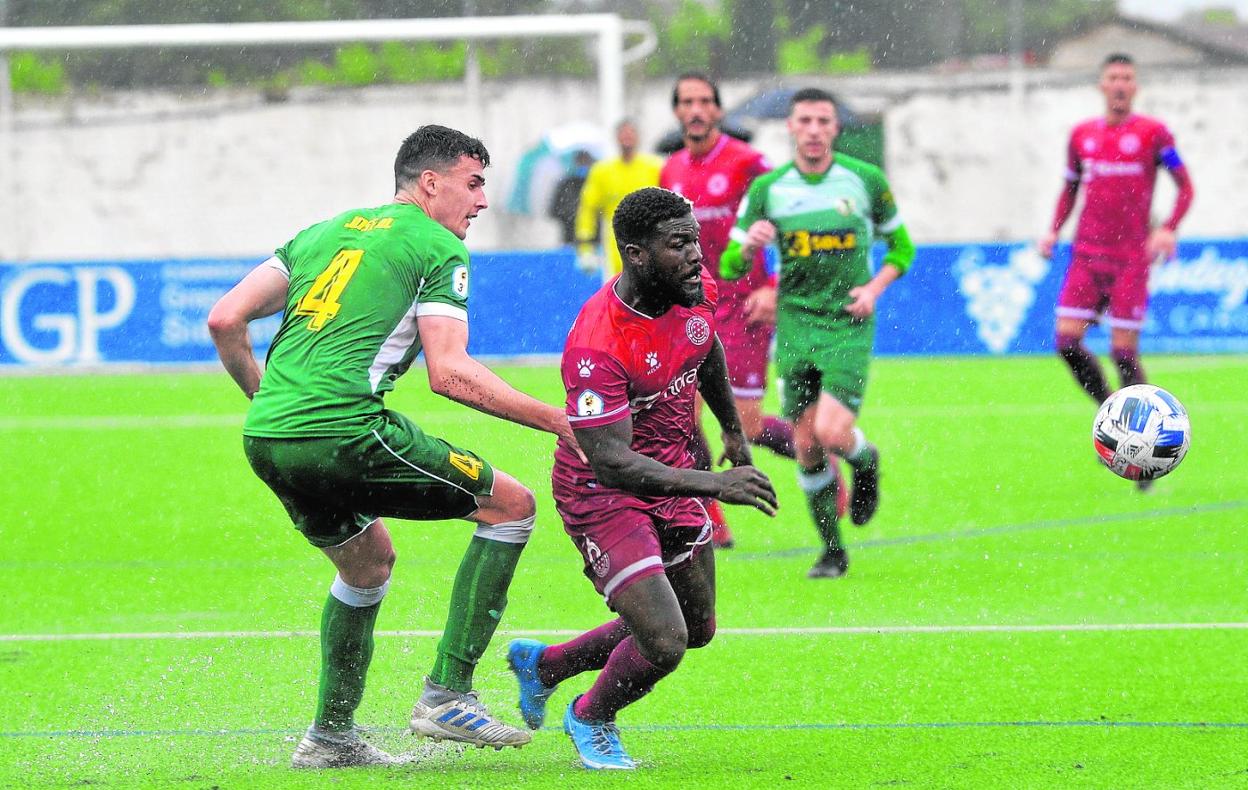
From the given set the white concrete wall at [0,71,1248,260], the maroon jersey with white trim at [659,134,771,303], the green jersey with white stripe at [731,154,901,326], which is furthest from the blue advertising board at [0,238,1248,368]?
the green jersey with white stripe at [731,154,901,326]

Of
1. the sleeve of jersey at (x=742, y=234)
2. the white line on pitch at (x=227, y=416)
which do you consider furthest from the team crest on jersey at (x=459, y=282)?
the white line on pitch at (x=227, y=416)

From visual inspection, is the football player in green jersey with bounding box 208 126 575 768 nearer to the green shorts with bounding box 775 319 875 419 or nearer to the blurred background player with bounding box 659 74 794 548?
the green shorts with bounding box 775 319 875 419

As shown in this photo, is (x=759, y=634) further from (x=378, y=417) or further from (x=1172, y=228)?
(x=1172, y=228)

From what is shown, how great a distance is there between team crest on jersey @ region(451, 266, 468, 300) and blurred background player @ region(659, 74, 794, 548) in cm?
395

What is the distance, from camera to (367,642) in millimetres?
5262

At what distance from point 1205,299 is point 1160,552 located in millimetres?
10155

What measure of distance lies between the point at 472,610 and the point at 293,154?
2056 cm

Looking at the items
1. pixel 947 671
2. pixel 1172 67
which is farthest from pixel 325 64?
pixel 947 671

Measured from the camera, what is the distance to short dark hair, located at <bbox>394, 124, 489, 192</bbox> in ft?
16.9

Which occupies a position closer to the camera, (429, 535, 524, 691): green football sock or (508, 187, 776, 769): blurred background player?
(508, 187, 776, 769): blurred background player

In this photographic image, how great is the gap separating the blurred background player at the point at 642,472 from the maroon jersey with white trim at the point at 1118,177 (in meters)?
6.44

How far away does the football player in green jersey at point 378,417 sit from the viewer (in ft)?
16.1

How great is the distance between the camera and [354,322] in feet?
16.2

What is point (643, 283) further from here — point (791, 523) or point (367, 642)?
point (791, 523)
